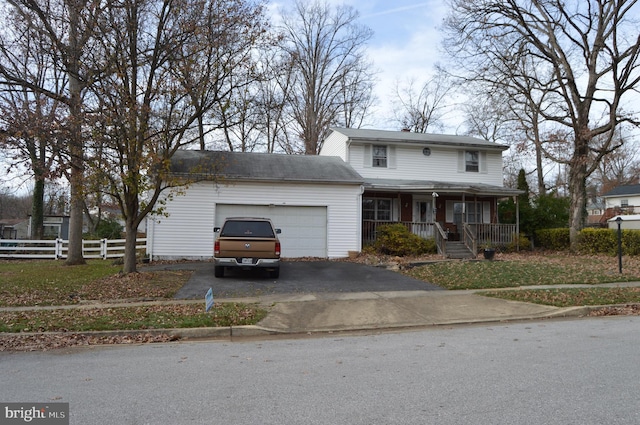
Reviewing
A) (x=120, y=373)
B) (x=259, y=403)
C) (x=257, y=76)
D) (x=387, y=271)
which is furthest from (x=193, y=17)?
(x=259, y=403)

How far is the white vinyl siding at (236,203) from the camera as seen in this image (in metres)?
18.7

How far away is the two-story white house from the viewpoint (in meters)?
18.9

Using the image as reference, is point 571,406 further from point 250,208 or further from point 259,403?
point 250,208

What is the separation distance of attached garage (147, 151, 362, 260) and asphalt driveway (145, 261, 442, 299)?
2.18 meters

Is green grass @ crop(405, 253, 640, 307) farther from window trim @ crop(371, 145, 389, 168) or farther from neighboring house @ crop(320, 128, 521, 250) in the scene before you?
window trim @ crop(371, 145, 389, 168)

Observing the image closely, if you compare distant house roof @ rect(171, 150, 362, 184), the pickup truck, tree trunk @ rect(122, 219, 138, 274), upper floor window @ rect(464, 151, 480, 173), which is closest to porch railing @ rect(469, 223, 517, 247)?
upper floor window @ rect(464, 151, 480, 173)

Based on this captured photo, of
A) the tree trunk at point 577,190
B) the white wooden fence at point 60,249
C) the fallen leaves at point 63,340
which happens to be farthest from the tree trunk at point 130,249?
the tree trunk at point 577,190

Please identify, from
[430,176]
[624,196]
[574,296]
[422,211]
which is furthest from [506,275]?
[624,196]

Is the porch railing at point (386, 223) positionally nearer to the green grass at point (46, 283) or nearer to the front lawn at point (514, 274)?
the front lawn at point (514, 274)

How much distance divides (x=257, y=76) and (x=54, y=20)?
22.4 feet

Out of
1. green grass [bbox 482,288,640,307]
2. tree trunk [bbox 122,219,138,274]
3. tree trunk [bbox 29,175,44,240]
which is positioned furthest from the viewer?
tree trunk [bbox 29,175,44,240]

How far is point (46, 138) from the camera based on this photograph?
11477 millimetres

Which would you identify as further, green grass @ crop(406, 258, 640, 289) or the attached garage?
the attached garage

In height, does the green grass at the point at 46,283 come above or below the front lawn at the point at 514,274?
below
